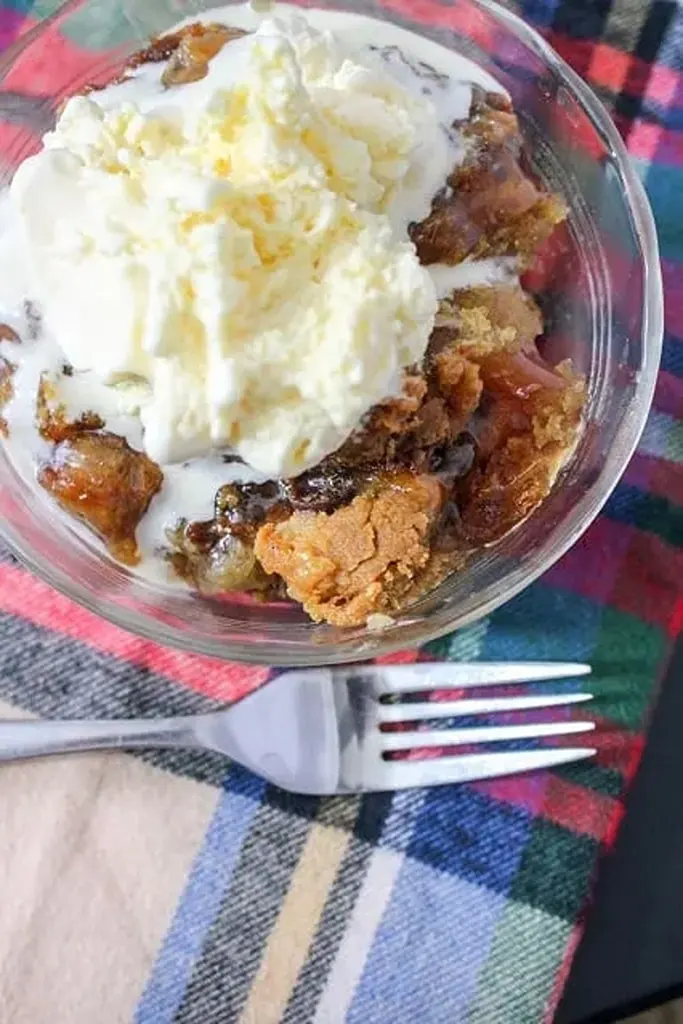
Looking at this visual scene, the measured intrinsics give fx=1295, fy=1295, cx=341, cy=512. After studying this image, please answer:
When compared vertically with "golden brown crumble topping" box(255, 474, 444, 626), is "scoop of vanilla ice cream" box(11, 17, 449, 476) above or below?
above

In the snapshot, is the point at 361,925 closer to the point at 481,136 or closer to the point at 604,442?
the point at 604,442

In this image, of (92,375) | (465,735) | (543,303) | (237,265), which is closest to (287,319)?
(237,265)

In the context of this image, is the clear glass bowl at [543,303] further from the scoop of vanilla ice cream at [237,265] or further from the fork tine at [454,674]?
the scoop of vanilla ice cream at [237,265]

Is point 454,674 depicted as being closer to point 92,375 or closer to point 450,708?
point 450,708

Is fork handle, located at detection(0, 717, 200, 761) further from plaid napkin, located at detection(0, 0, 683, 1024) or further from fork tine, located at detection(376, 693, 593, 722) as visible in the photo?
fork tine, located at detection(376, 693, 593, 722)

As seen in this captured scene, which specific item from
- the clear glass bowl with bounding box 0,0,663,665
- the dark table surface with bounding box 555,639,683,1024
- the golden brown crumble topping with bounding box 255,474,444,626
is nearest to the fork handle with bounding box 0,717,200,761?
the clear glass bowl with bounding box 0,0,663,665

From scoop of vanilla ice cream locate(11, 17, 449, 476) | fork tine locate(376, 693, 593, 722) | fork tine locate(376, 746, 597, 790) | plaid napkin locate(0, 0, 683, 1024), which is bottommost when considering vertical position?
plaid napkin locate(0, 0, 683, 1024)

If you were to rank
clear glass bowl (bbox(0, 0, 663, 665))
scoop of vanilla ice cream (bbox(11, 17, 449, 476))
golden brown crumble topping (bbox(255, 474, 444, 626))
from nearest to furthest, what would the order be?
scoop of vanilla ice cream (bbox(11, 17, 449, 476)), golden brown crumble topping (bbox(255, 474, 444, 626)), clear glass bowl (bbox(0, 0, 663, 665))

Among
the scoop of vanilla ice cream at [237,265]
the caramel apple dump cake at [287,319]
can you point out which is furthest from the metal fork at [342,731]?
the scoop of vanilla ice cream at [237,265]
